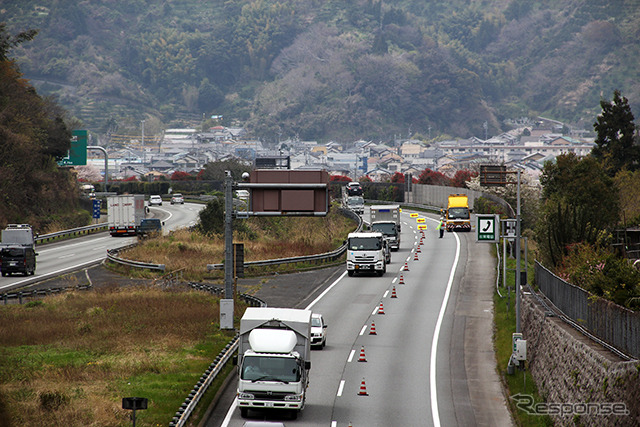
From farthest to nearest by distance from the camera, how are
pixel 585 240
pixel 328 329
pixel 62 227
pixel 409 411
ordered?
pixel 62 227
pixel 585 240
pixel 328 329
pixel 409 411

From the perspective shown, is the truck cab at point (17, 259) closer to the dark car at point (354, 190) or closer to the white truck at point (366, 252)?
the white truck at point (366, 252)

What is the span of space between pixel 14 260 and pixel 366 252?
2359 centimetres

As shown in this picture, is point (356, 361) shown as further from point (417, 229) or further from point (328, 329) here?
point (417, 229)

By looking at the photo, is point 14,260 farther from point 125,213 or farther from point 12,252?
point 125,213

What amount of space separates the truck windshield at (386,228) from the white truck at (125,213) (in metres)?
25.2

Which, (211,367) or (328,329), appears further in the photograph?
(328,329)

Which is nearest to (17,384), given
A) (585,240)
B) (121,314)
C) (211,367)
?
(211,367)

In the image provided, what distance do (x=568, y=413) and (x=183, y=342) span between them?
17.4m

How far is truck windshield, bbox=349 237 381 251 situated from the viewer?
5441 centimetres

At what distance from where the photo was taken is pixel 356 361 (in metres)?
33.3

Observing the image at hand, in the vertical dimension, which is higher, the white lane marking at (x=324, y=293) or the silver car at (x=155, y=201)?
the silver car at (x=155, y=201)

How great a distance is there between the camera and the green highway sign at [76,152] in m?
103

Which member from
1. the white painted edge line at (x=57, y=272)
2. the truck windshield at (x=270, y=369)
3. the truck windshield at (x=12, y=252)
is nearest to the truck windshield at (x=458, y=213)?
the white painted edge line at (x=57, y=272)

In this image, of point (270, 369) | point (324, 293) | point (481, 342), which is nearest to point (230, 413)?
point (270, 369)
